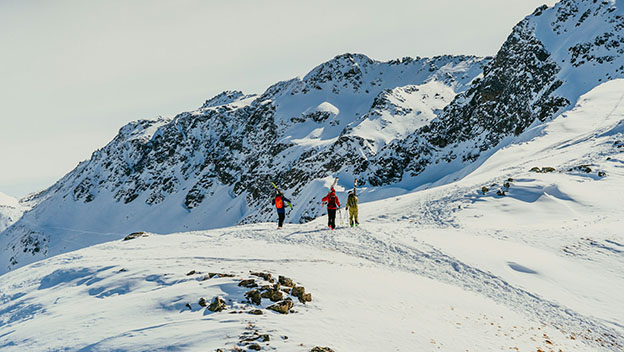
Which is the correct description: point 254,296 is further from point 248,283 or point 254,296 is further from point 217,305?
point 217,305

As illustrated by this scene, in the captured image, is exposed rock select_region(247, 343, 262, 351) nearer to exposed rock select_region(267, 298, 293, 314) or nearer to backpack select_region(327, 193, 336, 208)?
exposed rock select_region(267, 298, 293, 314)

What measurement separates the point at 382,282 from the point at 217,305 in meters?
5.97

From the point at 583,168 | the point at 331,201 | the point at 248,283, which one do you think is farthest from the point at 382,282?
the point at 583,168

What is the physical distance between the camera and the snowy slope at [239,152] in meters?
97.9

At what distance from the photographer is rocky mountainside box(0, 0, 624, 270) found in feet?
199

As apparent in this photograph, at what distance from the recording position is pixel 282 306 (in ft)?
34.6

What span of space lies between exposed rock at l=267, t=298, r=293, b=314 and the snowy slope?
72780 millimetres

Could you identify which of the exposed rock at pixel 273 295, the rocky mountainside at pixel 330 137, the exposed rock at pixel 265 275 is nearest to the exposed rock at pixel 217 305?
the exposed rock at pixel 273 295

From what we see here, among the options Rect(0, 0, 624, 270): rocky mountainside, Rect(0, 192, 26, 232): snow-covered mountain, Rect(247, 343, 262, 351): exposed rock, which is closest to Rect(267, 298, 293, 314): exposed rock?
Rect(247, 343, 262, 351): exposed rock

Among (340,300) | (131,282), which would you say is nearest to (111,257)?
(131,282)

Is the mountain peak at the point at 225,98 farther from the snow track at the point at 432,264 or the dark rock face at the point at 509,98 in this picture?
the snow track at the point at 432,264

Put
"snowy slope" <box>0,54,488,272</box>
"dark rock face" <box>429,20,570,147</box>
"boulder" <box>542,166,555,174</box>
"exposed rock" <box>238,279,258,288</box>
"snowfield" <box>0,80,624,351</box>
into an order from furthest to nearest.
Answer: "snowy slope" <box>0,54,488,272</box> < "dark rock face" <box>429,20,570,147</box> < "boulder" <box>542,166,555,174</box> < "exposed rock" <box>238,279,258,288</box> < "snowfield" <box>0,80,624,351</box>

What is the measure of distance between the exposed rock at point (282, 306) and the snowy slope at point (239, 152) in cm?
7278

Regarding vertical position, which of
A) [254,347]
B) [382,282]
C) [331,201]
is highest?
[331,201]
